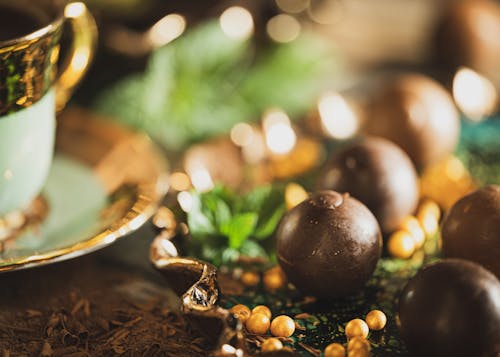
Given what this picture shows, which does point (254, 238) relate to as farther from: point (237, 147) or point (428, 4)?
point (428, 4)

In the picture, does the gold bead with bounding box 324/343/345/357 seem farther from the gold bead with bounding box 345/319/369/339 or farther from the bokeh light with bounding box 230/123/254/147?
the bokeh light with bounding box 230/123/254/147

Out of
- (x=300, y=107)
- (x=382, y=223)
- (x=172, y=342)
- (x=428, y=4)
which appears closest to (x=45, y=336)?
(x=172, y=342)

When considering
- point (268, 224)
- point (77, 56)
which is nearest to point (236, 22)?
point (77, 56)

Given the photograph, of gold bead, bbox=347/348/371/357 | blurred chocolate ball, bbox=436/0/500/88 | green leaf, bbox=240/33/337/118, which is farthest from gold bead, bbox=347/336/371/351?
blurred chocolate ball, bbox=436/0/500/88

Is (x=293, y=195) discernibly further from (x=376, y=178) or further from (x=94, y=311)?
(x=94, y=311)

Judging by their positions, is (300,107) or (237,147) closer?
(237,147)

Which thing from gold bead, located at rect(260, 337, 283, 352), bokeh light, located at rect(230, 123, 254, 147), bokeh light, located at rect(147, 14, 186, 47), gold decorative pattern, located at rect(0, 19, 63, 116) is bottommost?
bokeh light, located at rect(230, 123, 254, 147)
